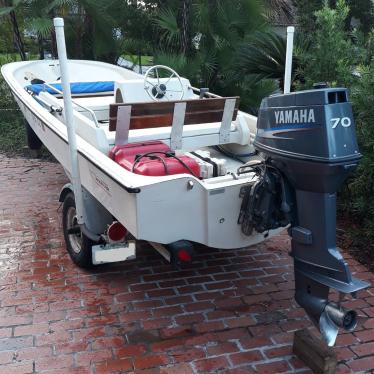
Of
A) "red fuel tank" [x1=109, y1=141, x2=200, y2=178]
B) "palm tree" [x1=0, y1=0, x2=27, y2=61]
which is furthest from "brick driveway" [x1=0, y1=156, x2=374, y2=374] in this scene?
"palm tree" [x1=0, y1=0, x2=27, y2=61]

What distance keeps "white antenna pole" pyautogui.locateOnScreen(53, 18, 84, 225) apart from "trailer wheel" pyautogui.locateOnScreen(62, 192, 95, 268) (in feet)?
0.76

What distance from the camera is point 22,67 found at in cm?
693

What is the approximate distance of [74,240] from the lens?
4.03 meters

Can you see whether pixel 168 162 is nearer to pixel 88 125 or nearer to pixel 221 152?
pixel 88 125

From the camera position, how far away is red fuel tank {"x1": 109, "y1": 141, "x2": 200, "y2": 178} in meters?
3.26

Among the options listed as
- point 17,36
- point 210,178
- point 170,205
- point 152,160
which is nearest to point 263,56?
point 210,178

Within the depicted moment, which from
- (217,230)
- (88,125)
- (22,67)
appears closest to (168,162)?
(217,230)

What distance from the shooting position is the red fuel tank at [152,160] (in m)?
3.26

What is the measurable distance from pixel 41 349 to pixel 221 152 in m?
2.33

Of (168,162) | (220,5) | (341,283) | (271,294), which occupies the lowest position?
(271,294)

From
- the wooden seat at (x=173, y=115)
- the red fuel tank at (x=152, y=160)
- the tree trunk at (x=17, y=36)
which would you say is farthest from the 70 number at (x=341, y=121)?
the tree trunk at (x=17, y=36)

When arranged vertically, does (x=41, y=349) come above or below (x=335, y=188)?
below

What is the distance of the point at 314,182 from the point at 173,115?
1.58m

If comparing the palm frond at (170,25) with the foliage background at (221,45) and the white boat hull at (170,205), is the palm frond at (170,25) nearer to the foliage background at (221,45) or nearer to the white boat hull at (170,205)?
the foliage background at (221,45)
